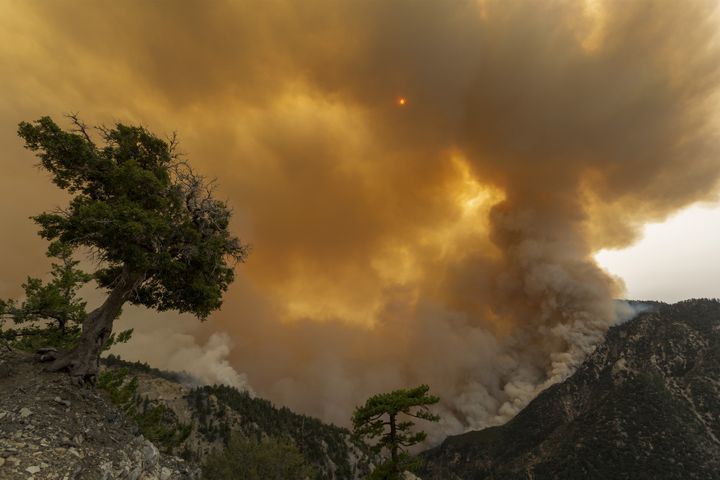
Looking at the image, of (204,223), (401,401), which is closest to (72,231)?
(204,223)

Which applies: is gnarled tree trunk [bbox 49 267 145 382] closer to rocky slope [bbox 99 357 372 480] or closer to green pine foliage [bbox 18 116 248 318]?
green pine foliage [bbox 18 116 248 318]

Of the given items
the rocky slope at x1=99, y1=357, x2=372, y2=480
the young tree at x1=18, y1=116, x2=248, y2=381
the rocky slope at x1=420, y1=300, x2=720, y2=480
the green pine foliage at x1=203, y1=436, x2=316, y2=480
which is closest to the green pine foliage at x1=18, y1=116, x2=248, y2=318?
the young tree at x1=18, y1=116, x2=248, y2=381

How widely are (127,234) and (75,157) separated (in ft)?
14.6

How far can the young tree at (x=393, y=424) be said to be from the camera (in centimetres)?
3103

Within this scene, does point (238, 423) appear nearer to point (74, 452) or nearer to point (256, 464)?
point (256, 464)

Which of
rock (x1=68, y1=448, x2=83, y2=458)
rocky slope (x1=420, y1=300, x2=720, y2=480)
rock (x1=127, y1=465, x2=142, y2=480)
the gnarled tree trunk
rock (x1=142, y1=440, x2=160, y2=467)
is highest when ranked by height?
rocky slope (x1=420, y1=300, x2=720, y2=480)

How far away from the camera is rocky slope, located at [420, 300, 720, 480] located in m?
130

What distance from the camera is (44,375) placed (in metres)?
14.6

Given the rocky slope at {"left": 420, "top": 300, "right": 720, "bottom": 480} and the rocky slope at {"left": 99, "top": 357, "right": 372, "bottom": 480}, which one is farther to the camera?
the rocky slope at {"left": 99, "top": 357, "right": 372, "bottom": 480}

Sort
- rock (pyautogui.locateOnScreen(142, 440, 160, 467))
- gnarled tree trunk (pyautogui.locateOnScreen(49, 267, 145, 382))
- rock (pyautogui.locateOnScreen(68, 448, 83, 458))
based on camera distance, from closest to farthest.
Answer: rock (pyautogui.locateOnScreen(68, 448, 83, 458)) < rock (pyautogui.locateOnScreen(142, 440, 160, 467)) < gnarled tree trunk (pyautogui.locateOnScreen(49, 267, 145, 382))

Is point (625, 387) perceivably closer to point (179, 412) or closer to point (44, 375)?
point (179, 412)

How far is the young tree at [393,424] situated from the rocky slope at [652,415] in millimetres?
147190

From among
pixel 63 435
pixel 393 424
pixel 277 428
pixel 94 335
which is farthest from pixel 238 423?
pixel 63 435

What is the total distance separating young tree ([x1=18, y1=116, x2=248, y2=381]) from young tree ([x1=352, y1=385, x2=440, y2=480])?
18.9 m
